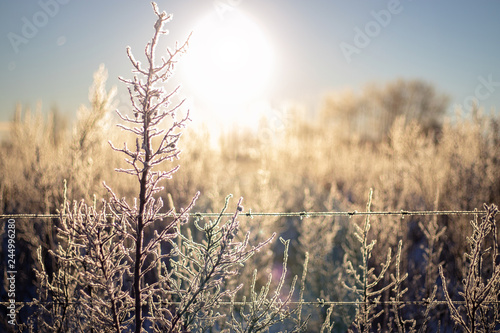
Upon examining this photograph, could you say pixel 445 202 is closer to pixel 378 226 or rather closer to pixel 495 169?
pixel 495 169

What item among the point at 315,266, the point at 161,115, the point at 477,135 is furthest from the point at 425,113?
the point at 161,115

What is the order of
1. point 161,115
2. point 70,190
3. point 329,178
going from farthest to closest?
point 329,178, point 70,190, point 161,115

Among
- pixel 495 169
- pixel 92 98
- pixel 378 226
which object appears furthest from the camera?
pixel 495 169

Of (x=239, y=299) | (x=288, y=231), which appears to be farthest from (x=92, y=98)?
(x=288, y=231)

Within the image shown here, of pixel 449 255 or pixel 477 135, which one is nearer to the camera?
pixel 449 255

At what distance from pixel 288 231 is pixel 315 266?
222cm

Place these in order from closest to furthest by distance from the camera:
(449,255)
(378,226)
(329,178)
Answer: (378,226), (449,255), (329,178)

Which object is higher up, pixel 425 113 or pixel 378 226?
pixel 425 113

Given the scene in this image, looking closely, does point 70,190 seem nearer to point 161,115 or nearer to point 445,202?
point 161,115

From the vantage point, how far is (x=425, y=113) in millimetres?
32031

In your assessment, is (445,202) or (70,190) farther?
(445,202)

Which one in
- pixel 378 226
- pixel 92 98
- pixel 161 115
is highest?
pixel 92 98

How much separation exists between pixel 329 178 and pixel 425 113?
2765 centimetres

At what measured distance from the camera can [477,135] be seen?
16.2 feet
